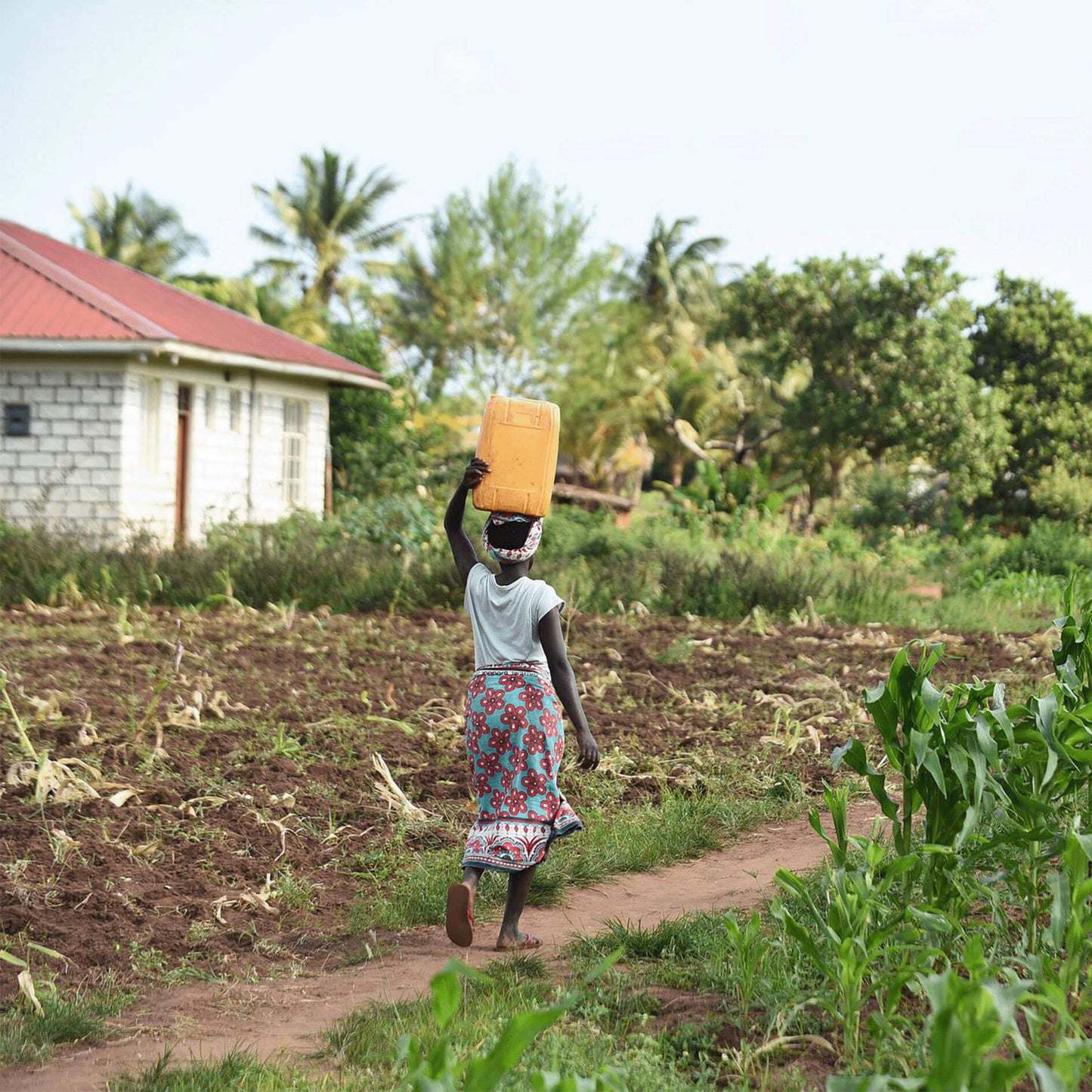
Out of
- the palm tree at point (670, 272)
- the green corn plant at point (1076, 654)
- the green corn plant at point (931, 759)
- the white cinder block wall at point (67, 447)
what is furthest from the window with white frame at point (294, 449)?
the palm tree at point (670, 272)

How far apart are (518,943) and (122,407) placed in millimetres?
13993

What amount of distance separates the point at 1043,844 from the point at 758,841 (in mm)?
1771

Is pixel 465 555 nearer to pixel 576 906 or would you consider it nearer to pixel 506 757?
pixel 506 757

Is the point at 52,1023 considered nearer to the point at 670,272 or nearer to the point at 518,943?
the point at 518,943

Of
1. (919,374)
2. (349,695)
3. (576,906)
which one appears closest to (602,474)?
(919,374)

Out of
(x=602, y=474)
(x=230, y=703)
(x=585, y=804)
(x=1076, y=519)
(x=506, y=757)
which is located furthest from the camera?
(x=602, y=474)

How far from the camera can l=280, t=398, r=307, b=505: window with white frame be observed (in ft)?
67.7

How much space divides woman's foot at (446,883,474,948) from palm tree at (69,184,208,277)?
139 feet

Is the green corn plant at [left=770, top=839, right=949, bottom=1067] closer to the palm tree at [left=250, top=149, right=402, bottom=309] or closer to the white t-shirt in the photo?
the white t-shirt

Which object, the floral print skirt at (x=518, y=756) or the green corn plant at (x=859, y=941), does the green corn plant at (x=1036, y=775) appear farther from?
the floral print skirt at (x=518, y=756)

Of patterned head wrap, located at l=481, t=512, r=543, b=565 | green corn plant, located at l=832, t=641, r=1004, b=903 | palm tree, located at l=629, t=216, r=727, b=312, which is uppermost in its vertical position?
palm tree, located at l=629, t=216, r=727, b=312

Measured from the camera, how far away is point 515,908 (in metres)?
4.29

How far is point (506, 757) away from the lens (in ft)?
14.5

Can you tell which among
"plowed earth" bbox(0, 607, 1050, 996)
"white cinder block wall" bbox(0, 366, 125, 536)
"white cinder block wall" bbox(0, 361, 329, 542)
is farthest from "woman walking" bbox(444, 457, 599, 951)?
"white cinder block wall" bbox(0, 366, 125, 536)
